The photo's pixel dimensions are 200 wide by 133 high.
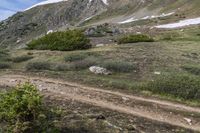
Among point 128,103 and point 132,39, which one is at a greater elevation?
point 132,39

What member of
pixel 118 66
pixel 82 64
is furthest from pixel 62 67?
pixel 118 66

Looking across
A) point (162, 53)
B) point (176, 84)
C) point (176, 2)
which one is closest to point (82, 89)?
point (176, 84)

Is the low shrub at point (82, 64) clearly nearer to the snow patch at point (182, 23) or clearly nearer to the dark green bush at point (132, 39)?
the dark green bush at point (132, 39)

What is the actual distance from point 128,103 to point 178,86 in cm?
279

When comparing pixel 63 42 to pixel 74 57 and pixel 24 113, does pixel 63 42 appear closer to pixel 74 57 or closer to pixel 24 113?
pixel 74 57

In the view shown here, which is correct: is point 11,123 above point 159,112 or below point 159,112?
above

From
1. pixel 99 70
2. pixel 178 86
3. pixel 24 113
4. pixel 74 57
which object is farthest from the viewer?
pixel 74 57

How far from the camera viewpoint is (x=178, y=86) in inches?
651

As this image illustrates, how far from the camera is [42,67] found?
67.9ft

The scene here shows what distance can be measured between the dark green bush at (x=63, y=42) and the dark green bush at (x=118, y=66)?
306 inches

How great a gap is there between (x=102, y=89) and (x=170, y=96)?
2.52 metres

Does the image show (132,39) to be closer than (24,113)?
No

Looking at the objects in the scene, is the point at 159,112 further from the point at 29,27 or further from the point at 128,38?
the point at 29,27

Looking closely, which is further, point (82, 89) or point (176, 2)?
point (176, 2)
